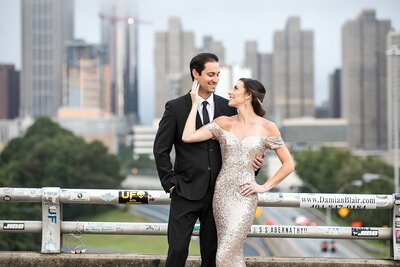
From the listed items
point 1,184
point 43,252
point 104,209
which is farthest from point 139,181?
point 43,252

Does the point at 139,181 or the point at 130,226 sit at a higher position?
the point at 130,226

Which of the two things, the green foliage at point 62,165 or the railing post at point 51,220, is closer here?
the railing post at point 51,220

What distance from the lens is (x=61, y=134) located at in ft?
321

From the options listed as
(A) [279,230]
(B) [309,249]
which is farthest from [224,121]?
(B) [309,249]

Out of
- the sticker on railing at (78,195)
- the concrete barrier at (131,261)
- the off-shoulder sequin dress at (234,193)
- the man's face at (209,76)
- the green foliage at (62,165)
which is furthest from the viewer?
the green foliage at (62,165)

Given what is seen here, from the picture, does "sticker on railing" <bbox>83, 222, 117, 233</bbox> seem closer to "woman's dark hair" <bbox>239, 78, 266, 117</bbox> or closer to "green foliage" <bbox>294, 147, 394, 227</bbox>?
"woman's dark hair" <bbox>239, 78, 266, 117</bbox>

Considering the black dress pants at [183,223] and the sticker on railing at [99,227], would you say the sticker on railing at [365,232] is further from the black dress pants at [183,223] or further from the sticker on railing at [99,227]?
the sticker on railing at [99,227]

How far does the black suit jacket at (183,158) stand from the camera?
5984 millimetres

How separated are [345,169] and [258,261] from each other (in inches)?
3162

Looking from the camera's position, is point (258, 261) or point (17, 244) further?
point (17, 244)

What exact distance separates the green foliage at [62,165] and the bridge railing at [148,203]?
6398cm

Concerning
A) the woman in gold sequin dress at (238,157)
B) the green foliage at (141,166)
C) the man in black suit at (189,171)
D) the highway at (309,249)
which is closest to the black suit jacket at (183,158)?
the man in black suit at (189,171)

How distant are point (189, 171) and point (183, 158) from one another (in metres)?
0.14

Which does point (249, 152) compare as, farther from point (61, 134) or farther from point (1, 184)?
point (61, 134)
